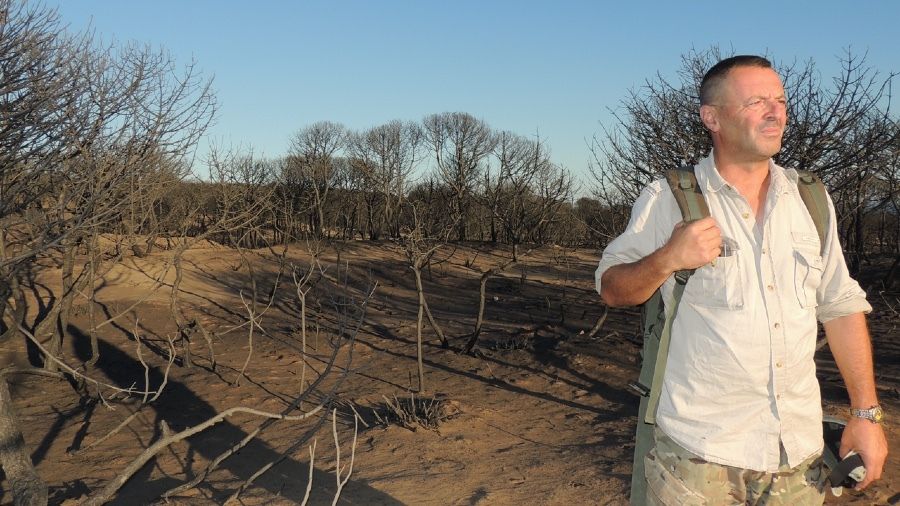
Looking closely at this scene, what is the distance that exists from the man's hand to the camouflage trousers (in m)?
0.12

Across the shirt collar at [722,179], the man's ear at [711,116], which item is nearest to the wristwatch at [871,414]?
the shirt collar at [722,179]

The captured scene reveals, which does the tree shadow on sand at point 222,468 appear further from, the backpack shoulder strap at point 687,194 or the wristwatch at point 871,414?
the backpack shoulder strap at point 687,194

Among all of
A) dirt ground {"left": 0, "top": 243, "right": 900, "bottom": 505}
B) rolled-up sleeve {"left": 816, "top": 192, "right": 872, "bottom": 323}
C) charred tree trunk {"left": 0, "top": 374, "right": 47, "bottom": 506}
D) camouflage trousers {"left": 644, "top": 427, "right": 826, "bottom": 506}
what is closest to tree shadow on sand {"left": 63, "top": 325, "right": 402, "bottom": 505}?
dirt ground {"left": 0, "top": 243, "right": 900, "bottom": 505}

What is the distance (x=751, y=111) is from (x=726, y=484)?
917 millimetres

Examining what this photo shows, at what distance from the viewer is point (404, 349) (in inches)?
390

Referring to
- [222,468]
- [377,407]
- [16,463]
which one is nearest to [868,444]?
[16,463]

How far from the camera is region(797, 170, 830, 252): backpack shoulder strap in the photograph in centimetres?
187

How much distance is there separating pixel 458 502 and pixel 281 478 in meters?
1.59

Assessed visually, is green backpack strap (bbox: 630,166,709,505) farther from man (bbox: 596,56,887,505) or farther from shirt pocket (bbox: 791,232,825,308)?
shirt pocket (bbox: 791,232,825,308)

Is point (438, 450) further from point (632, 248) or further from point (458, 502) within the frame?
point (632, 248)

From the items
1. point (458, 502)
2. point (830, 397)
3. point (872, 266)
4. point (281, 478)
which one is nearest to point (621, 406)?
point (830, 397)

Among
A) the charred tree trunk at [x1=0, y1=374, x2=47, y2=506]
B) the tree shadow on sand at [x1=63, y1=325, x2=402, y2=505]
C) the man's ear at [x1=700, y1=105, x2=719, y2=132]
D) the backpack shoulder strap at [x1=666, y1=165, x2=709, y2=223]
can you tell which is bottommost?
the tree shadow on sand at [x1=63, y1=325, x2=402, y2=505]

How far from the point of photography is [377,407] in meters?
7.26

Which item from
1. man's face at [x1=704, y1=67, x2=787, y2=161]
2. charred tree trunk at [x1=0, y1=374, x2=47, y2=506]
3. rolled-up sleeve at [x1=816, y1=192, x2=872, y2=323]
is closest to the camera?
man's face at [x1=704, y1=67, x2=787, y2=161]
